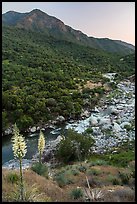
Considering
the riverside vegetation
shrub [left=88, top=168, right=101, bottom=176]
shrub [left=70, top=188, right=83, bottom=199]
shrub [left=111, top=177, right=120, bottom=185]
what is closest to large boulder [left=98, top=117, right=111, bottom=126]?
the riverside vegetation

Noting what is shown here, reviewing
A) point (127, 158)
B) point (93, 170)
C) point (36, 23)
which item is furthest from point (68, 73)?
point (36, 23)

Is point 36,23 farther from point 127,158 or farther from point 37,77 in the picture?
point 127,158

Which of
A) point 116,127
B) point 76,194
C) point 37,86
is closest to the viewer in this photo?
point 76,194

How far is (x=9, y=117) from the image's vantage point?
2406 cm

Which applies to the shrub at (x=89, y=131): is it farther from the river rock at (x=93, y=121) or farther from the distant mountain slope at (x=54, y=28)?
the distant mountain slope at (x=54, y=28)

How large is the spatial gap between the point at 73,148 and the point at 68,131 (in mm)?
1933

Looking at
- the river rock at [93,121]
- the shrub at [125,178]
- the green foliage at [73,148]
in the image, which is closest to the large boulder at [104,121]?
the river rock at [93,121]

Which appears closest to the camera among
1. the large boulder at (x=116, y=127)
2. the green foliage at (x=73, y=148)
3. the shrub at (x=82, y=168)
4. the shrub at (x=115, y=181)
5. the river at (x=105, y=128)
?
the shrub at (x=115, y=181)

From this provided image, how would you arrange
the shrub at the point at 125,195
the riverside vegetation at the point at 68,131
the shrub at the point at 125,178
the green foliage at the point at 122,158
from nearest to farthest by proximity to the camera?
the shrub at the point at 125,195, the riverside vegetation at the point at 68,131, the shrub at the point at 125,178, the green foliage at the point at 122,158

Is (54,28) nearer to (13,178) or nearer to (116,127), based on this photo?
(116,127)

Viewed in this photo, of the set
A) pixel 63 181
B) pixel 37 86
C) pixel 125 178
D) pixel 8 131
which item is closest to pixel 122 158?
pixel 125 178

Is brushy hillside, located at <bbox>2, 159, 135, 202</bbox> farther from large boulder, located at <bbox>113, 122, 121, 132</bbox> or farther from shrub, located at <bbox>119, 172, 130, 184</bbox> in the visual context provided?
large boulder, located at <bbox>113, 122, 121, 132</bbox>

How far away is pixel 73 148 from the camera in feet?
55.9

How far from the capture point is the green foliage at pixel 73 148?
657 inches
